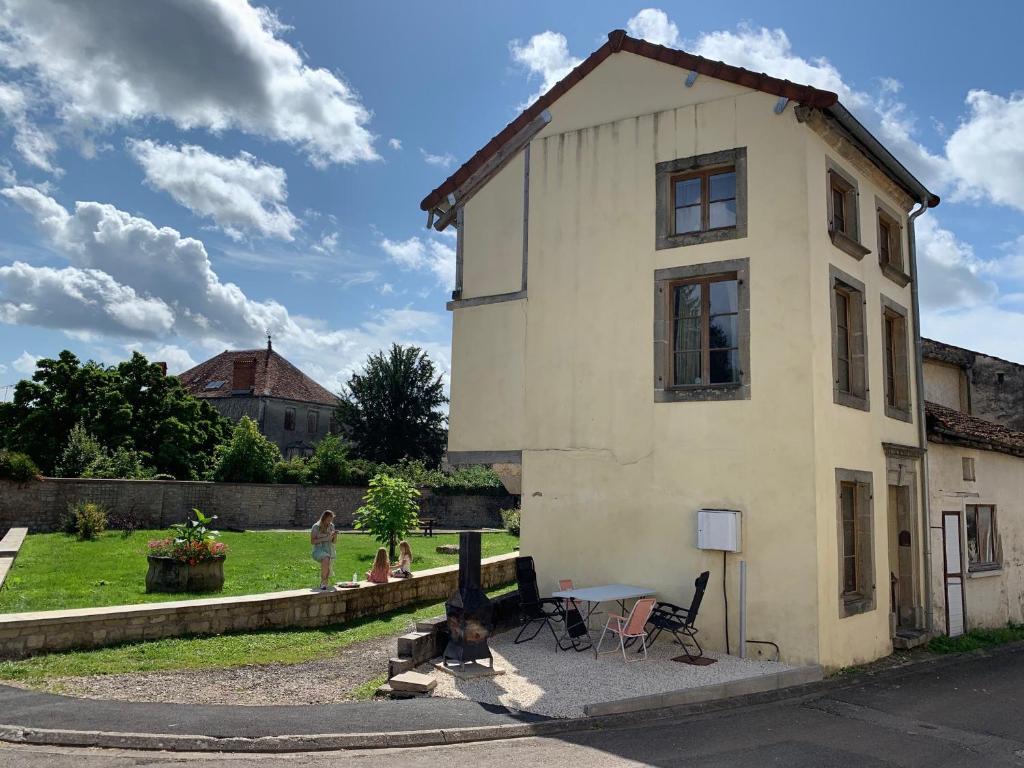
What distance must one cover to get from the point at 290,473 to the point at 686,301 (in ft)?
72.5

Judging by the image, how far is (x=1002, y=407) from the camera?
18641mm

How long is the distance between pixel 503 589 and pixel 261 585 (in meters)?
4.80

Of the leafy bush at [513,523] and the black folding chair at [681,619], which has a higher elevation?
the leafy bush at [513,523]

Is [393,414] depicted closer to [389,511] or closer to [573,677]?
[389,511]

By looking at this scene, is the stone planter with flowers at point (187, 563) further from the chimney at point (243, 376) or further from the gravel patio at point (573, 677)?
the chimney at point (243, 376)

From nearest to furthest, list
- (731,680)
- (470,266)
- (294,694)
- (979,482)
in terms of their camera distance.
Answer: (294,694)
(731,680)
(470,266)
(979,482)

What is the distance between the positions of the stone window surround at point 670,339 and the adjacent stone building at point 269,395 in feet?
125

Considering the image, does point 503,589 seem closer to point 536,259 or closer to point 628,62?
point 536,259

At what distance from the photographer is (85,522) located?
67.3ft

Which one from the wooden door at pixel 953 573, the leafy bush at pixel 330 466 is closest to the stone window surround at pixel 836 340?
the wooden door at pixel 953 573

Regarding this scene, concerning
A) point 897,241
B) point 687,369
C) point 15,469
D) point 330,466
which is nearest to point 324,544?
point 687,369

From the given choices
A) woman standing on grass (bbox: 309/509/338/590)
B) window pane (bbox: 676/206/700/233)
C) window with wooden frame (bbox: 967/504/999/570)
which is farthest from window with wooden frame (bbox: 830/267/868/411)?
woman standing on grass (bbox: 309/509/338/590)

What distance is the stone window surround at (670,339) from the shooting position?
10656mm

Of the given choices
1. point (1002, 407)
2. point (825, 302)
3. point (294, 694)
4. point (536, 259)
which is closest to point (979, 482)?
point (1002, 407)
